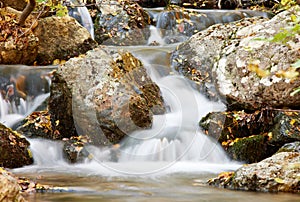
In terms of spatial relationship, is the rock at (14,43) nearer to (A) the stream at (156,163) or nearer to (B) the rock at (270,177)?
(A) the stream at (156,163)

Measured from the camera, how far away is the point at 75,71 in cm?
650

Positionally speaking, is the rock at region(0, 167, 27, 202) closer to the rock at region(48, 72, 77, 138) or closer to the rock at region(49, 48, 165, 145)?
the rock at region(49, 48, 165, 145)

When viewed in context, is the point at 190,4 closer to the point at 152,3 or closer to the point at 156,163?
the point at 152,3

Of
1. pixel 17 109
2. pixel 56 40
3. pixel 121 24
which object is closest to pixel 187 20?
pixel 121 24

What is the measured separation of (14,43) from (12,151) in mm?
3628

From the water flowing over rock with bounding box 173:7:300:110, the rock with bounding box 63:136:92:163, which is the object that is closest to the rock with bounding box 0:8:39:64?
the rock with bounding box 63:136:92:163

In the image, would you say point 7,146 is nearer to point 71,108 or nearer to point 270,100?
point 71,108

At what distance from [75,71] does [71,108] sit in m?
0.58

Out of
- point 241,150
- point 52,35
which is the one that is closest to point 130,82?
point 241,150

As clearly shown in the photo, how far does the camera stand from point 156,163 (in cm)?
604

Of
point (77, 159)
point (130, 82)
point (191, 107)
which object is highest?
point (130, 82)

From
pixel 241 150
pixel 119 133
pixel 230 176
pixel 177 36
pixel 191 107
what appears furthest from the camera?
pixel 177 36

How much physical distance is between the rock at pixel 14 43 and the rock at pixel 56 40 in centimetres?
27

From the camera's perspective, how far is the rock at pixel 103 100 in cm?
627
